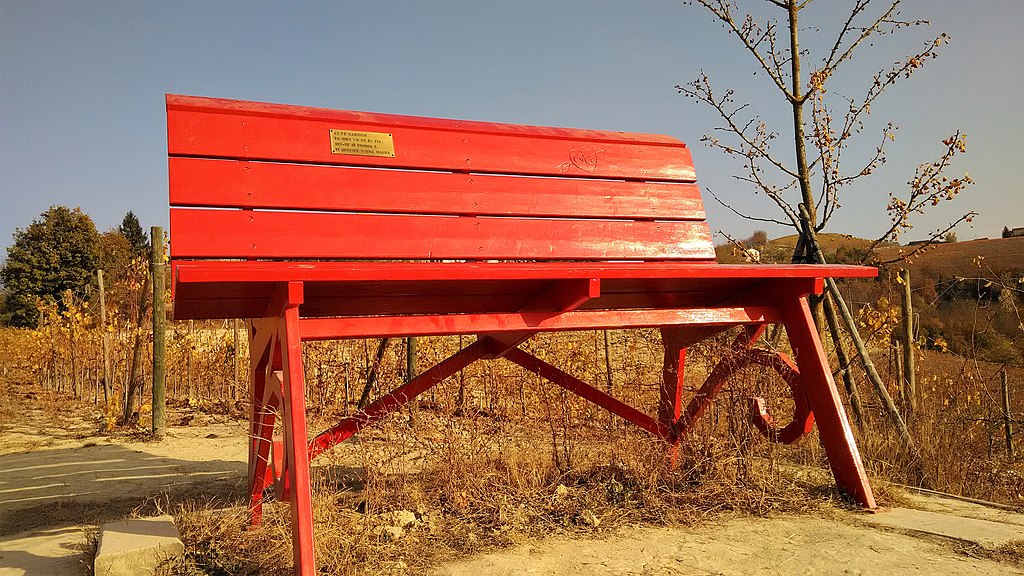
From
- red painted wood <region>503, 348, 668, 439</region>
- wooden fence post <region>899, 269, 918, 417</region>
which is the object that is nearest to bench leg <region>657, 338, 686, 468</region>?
red painted wood <region>503, 348, 668, 439</region>

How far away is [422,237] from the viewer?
3.28 meters

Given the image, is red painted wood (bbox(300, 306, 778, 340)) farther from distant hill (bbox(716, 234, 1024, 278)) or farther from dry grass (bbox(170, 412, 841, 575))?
distant hill (bbox(716, 234, 1024, 278))

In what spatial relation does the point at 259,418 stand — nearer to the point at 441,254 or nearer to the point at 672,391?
the point at 441,254

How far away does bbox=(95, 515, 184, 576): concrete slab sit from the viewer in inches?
A: 104

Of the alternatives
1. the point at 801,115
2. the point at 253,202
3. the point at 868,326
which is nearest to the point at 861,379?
the point at 868,326

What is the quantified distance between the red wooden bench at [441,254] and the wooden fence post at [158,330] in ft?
12.6

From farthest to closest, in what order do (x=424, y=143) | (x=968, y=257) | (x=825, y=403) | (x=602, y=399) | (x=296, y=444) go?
→ (x=968, y=257)
(x=602, y=399)
(x=825, y=403)
(x=424, y=143)
(x=296, y=444)

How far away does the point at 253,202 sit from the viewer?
2.95 metres

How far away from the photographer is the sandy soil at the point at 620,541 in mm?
2742

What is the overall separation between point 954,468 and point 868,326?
2.32m

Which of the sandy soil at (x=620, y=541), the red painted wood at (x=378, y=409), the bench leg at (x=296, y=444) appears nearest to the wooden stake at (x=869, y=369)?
the sandy soil at (x=620, y=541)

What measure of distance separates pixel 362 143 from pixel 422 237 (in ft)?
1.66

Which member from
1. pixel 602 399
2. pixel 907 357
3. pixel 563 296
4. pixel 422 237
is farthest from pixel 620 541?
pixel 907 357

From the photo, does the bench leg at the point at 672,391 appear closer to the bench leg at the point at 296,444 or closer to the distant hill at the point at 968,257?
the bench leg at the point at 296,444
